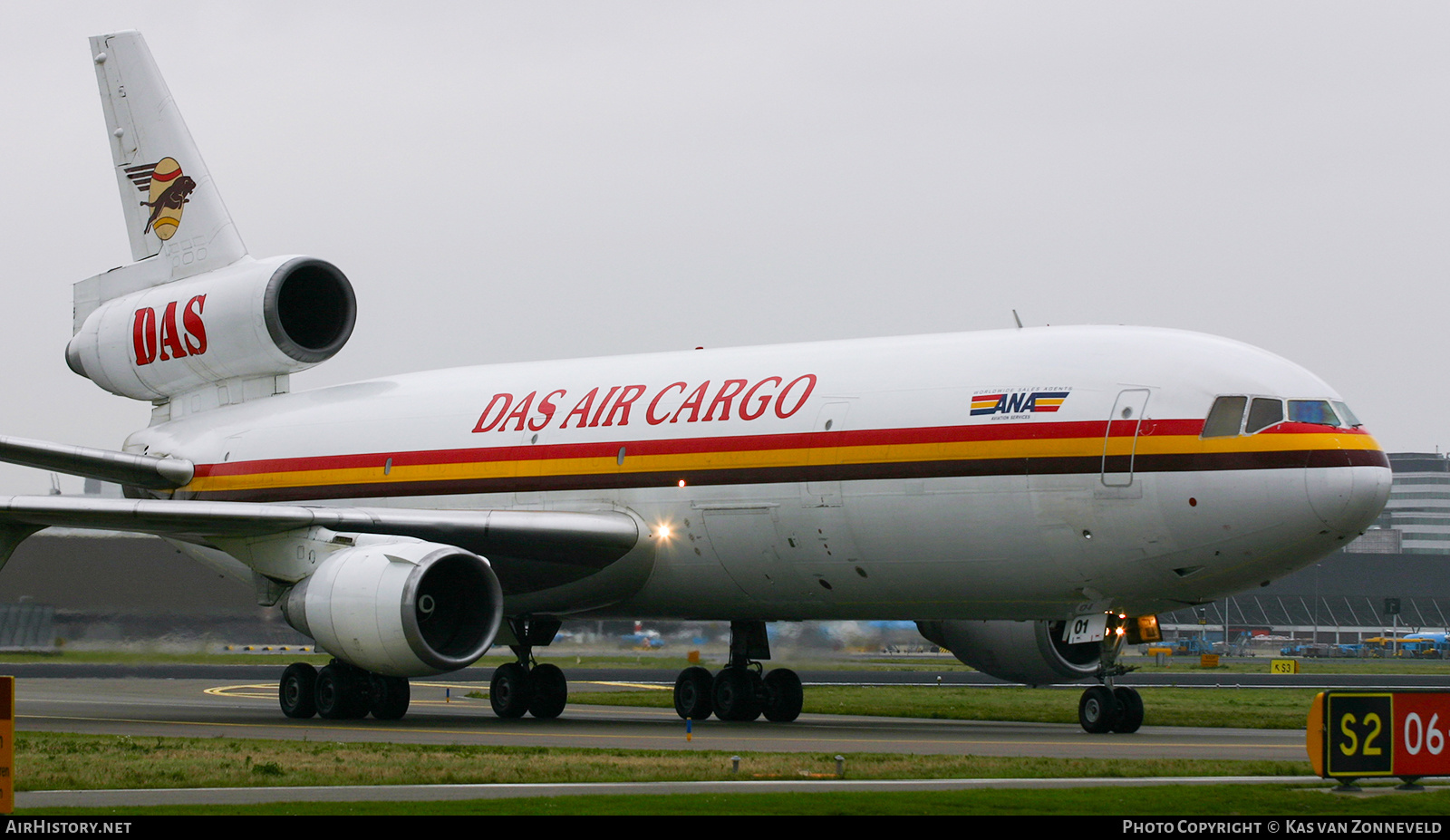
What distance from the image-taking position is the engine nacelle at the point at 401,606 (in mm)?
18422

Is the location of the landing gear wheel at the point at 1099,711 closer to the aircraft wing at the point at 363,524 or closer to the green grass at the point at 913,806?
the aircraft wing at the point at 363,524

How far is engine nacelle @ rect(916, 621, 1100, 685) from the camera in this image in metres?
22.0

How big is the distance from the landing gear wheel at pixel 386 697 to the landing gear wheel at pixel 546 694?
2571mm

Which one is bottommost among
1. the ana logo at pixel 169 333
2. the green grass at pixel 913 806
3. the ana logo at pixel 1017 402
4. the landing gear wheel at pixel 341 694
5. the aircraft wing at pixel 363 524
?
the green grass at pixel 913 806

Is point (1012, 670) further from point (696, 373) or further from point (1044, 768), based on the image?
point (1044, 768)

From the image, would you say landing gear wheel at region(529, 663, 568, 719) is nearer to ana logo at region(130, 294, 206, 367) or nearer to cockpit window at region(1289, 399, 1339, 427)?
ana logo at region(130, 294, 206, 367)

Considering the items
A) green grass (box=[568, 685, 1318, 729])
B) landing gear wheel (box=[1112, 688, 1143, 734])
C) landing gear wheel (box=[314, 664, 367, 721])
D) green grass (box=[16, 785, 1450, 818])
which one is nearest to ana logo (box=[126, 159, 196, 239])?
landing gear wheel (box=[314, 664, 367, 721])

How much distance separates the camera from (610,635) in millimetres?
32969

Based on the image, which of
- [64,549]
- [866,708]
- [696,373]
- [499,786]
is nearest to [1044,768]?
[499,786]

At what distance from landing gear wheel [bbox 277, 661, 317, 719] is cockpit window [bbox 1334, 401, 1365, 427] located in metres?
12.5

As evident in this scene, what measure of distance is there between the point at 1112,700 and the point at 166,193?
17.6 metres

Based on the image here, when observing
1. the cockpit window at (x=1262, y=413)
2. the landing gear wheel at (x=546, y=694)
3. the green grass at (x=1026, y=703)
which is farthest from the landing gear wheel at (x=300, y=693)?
the cockpit window at (x=1262, y=413)

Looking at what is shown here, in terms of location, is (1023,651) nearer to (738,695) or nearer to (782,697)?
(782,697)

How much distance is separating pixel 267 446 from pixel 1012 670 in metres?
11.2
